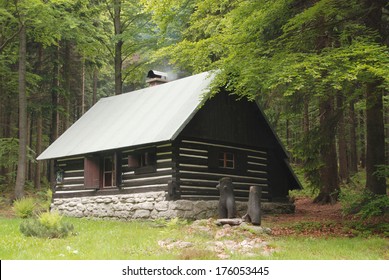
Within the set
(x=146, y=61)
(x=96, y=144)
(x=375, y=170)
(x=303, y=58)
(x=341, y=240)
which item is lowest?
(x=341, y=240)

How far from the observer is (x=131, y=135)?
20.7 metres

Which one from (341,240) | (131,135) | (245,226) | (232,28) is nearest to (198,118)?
(131,135)

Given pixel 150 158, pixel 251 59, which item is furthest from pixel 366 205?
pixel 150 158

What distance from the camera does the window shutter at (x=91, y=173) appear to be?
874 inches

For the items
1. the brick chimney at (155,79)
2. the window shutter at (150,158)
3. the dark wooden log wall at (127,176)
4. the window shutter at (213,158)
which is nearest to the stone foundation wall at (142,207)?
the dark wooden log wall at (127,176)

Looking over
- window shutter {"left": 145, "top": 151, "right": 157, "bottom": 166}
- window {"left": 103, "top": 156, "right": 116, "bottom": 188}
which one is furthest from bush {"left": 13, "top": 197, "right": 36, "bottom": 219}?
window shutter {"left": 145, "top": 151, "right": 157, "bottom": 166}

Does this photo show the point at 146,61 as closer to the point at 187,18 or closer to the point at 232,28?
the point at 187,18

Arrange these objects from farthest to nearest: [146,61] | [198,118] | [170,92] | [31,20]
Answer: [146,61] → [31,20] → [170,92] → [198,118]

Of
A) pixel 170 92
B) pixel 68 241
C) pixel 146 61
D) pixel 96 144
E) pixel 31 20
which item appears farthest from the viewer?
pixel 146 61

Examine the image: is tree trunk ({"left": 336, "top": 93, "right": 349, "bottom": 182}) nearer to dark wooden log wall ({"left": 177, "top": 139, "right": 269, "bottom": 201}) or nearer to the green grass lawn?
dark wooden log wall ({"left": 177, "top": 139, "right": 269, "bottom": 201})

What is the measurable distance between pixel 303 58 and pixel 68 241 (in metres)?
8.23

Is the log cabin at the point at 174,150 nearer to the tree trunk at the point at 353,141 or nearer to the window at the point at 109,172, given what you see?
the window at the point at 109,172

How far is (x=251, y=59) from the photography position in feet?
47.3

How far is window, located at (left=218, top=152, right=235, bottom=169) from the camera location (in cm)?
2136
